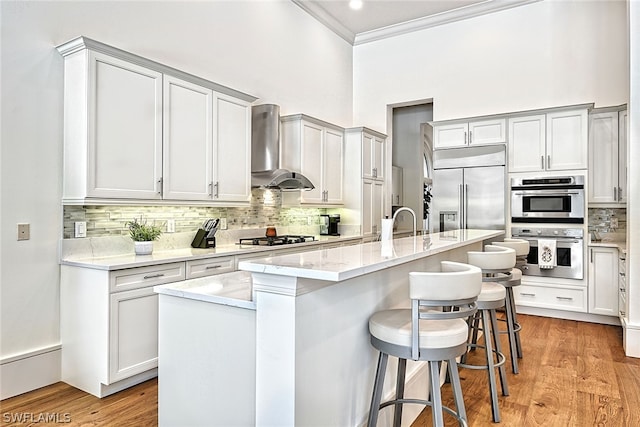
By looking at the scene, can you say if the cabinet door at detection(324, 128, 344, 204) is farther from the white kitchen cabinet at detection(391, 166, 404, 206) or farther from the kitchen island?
the kitchen island

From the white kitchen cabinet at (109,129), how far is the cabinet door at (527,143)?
4009mm

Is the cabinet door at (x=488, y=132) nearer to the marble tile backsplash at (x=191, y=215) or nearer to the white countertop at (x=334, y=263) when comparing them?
the marble tile backsplash at (x=191, y=215)

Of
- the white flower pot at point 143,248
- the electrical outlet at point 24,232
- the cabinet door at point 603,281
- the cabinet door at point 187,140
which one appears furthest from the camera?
the cabinet door at point 603,281

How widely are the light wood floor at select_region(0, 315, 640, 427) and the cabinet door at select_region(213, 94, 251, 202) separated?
178 cm

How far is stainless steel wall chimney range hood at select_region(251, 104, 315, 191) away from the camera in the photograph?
450cm

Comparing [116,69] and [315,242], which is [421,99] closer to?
[315,242]

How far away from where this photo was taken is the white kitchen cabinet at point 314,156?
194 inches

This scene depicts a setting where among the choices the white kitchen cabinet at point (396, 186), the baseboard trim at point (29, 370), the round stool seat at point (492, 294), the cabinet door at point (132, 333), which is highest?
the white kitchen cabinet at point (396, 186)

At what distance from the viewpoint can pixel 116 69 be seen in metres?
3.00

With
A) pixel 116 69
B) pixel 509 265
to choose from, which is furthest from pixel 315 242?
pixel 116 69

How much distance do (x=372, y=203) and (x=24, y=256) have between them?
166 inches

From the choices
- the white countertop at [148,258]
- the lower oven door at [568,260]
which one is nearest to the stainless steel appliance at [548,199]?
the lower oven door at [568,260]

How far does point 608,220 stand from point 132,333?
5.30m

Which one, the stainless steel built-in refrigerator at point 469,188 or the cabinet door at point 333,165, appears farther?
the cabinet door at point 333,165
